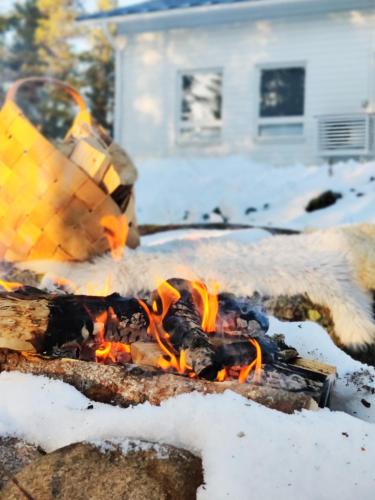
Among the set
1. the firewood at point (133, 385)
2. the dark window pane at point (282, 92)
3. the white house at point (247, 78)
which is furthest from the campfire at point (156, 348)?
the dark window pane at point (282, 92)

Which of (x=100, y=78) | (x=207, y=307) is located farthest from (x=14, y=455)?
(x=100, y=78)

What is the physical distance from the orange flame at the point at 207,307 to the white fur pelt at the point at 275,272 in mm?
688

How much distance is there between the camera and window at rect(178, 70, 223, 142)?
11.4 metres

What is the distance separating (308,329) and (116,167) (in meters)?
1.44

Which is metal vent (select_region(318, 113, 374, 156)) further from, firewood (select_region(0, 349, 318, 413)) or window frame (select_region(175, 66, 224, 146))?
firewood (select_region(0, 349, 318, 413))

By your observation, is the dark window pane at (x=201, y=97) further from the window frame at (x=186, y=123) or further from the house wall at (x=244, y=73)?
the house wall at (x=244, y=73)

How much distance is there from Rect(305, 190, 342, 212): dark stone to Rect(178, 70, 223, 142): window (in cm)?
428

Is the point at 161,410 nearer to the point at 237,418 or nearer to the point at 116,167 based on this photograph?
the point at 237,418

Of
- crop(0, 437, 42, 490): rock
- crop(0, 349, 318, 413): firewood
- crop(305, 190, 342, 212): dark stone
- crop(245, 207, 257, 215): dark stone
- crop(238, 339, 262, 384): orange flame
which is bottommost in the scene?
crop(0, 437, 42, 490): rock

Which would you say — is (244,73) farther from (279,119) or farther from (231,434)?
(231,434)

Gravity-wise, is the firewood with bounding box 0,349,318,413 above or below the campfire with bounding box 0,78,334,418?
below

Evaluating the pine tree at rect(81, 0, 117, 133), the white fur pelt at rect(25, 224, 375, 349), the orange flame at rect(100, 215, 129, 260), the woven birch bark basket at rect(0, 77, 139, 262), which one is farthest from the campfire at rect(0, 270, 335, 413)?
the pine tree at rect(81, 0, 117, 133)

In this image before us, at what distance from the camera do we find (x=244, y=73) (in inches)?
437

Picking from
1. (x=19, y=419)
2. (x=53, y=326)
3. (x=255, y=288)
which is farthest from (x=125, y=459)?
(x=255, y=288)
